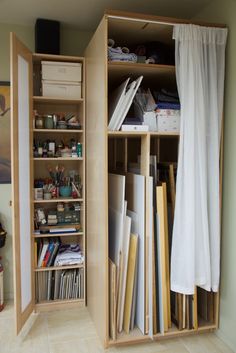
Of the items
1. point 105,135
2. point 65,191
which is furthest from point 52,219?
point 105,135

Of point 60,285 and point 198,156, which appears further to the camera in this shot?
point 60,285

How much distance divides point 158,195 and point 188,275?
1.89 feet

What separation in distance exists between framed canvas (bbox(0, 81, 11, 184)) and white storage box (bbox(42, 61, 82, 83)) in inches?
17.0

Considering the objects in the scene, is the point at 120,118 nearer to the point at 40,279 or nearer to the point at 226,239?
the point at 226,239

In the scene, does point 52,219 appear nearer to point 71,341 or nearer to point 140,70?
point 71,341

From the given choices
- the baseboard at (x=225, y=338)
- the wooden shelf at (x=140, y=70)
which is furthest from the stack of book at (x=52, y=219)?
the baseboard at (x=225, y=338)

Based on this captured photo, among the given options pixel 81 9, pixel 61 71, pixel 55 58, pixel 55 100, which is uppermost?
pixel 81 9

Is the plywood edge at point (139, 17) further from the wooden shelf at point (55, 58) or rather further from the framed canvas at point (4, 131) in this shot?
the framed canvas at point (4, 131)

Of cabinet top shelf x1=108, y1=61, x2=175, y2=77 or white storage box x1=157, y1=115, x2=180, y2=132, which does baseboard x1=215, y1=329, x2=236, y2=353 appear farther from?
cabinet top shelf x1=108, y1=61, x2=175, y2=77

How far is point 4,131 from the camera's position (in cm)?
291

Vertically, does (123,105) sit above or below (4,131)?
above

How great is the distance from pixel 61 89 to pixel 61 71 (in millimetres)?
152

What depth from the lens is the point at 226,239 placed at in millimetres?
2271

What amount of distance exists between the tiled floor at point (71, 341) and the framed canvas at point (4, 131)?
51.2 inches
